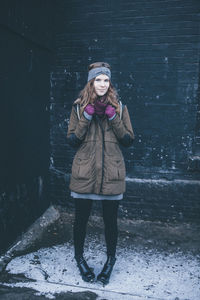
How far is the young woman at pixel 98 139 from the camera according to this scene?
113 inches

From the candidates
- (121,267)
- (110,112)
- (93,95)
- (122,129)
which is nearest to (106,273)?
(121,267)

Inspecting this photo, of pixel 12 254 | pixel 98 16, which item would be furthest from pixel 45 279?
pixel 98 16

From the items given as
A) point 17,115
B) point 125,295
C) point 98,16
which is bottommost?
point 125,295

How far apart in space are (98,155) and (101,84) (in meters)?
0.71

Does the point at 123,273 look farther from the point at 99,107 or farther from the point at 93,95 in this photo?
the point at 93,95

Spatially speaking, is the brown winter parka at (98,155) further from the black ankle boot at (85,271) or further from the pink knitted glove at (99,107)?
the black ankle boot at (85,271)

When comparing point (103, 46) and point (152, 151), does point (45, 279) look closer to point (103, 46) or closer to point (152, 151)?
point (152, 151)

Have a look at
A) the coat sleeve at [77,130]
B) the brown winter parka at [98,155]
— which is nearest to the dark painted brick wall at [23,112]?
the coat sleeve at [77,130]

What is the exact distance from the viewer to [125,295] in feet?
9.81

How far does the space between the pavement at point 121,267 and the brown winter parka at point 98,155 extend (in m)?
1.06

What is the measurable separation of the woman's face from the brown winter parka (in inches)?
10.4

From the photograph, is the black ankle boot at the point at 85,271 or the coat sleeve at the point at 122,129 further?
the black ankle boot at the point at 85,271

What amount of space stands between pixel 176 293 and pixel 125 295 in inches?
21.3

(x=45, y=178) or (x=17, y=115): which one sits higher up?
(x=17, y=115)
